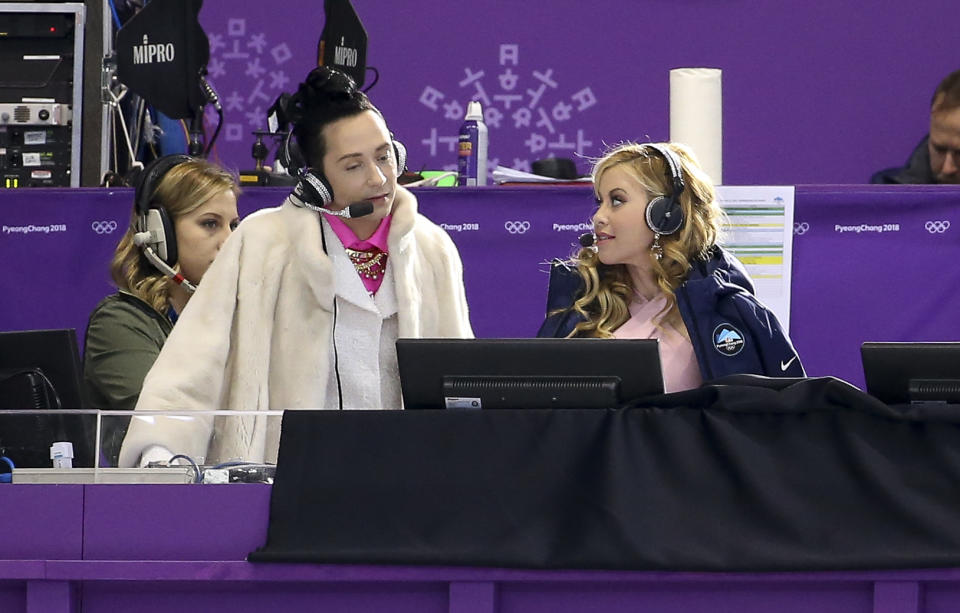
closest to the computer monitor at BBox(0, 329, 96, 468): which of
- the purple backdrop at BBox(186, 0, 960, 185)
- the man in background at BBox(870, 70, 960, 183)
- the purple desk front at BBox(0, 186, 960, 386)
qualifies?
the purple desk front at BBox(0, 186, 960, 386)

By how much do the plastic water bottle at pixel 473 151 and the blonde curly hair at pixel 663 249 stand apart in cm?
101

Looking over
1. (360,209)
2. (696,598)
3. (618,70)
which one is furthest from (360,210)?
(618,70)

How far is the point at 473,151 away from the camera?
13.9ft

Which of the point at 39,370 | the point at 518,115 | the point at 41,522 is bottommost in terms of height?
the point at 41,522

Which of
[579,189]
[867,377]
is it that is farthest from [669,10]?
[867,377]

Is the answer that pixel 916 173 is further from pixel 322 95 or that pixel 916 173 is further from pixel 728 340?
pixel 322 95

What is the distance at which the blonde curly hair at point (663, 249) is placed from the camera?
314 cm

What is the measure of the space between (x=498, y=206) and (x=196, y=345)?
1.47 meters

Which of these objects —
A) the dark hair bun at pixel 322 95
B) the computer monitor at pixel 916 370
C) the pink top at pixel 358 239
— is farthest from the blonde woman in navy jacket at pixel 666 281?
the computer monitor at pixel 916 370

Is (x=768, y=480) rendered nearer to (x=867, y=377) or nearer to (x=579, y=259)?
(x=867, y=377)

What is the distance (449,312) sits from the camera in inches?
120

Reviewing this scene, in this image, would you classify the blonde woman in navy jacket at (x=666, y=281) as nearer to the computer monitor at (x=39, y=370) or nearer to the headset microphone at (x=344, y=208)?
the headset microphone at (x=344, y=208)

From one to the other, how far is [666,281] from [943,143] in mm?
1622

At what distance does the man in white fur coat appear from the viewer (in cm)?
283
